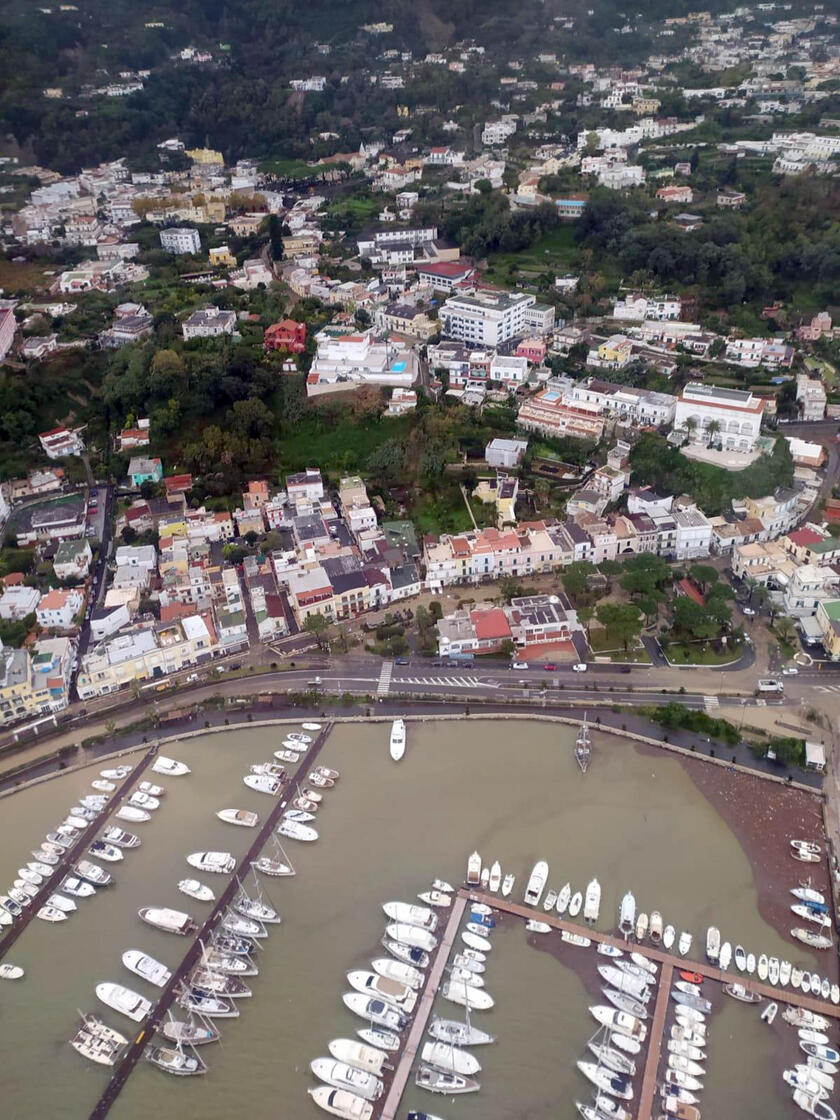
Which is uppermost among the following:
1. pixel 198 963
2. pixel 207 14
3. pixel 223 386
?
pixel 207 14

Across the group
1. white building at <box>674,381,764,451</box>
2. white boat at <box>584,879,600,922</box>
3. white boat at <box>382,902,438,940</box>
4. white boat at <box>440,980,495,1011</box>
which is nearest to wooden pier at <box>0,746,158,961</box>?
white boat at <box>382,902,438,940</box>

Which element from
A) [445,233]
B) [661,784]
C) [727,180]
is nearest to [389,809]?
[661,784]

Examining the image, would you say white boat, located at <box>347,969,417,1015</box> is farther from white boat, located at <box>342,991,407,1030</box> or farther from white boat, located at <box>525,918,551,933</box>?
white boat, located at <box>525,918,551,933</box>

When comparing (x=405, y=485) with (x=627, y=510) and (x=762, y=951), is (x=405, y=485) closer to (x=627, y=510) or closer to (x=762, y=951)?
(x=627, y=510)

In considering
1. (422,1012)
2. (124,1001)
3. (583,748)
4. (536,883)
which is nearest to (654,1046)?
(536,883)

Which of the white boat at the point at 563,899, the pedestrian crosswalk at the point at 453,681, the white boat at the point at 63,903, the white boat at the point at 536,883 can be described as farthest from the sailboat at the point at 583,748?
the white boat at the point at 63,903

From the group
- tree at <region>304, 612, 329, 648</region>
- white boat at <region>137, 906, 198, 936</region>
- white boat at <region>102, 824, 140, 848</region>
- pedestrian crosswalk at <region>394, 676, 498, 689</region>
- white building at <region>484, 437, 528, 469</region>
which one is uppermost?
white building at <region>484, 437, 528, 469</region>
